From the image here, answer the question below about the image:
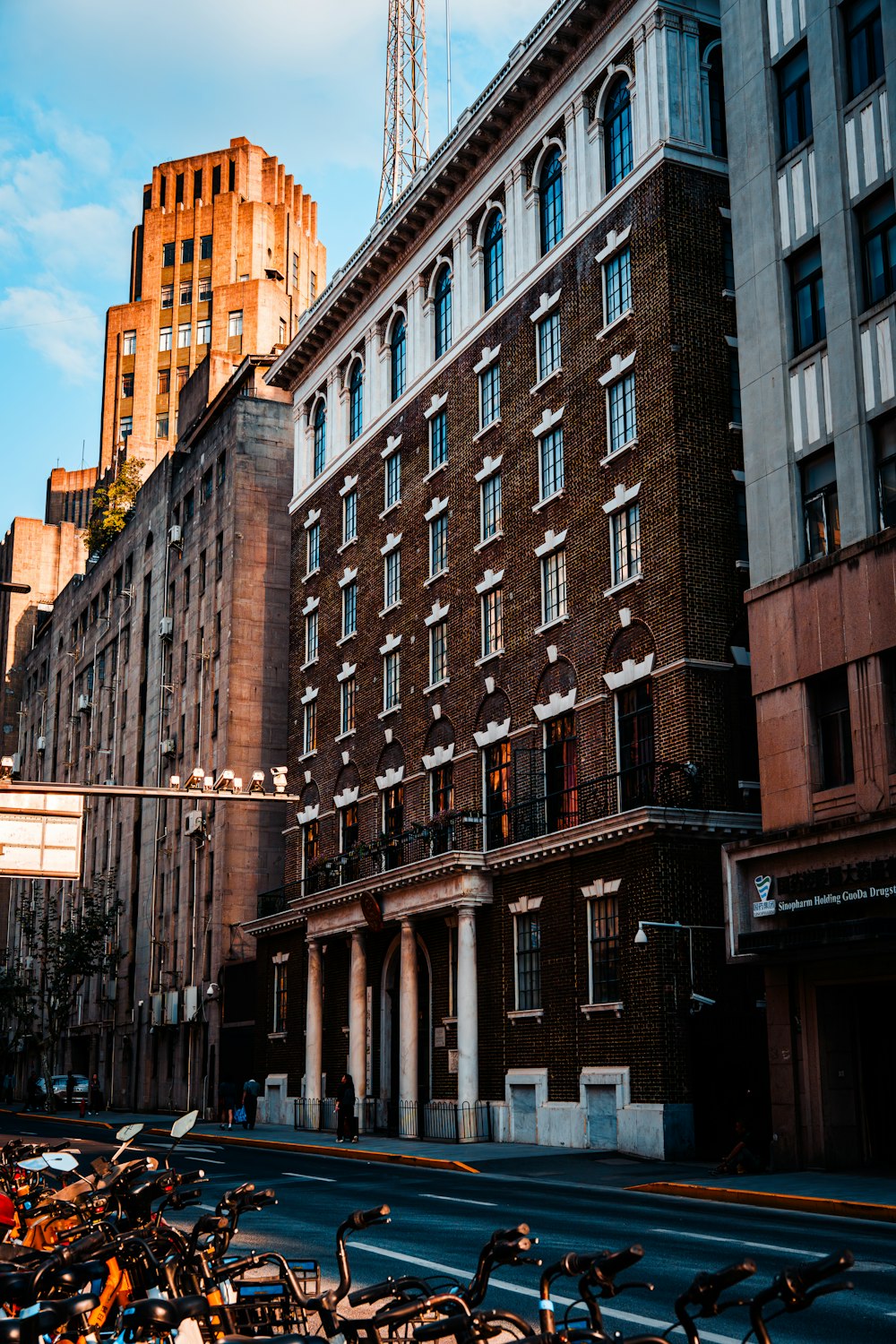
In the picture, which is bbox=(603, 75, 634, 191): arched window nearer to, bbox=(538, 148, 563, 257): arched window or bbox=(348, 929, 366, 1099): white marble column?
bbox=(538, 148, 563, 257): arched window

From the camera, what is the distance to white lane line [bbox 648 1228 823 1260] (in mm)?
16062

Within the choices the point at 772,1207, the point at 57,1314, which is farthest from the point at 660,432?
the point at 57,1314

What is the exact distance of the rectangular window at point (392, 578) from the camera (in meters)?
48.6

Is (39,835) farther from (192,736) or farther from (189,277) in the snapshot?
(189,277)

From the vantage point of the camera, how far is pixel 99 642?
298 ft

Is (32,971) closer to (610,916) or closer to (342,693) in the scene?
(342,693)

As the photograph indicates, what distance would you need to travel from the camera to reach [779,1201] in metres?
22.9

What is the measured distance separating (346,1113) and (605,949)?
10.7 metres

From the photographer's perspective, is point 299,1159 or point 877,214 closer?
point 877,214

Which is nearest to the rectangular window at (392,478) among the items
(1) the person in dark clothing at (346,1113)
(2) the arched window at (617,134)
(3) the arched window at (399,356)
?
(3) the arched window at (399,356)

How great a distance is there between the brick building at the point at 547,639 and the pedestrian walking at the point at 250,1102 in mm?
693

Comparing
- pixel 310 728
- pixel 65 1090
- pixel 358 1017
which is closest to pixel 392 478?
pixel 310 728

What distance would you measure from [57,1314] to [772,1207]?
1922 centimetres

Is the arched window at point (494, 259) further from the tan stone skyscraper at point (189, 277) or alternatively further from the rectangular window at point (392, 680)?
the tan stone skyscraper at point (189, 277)
